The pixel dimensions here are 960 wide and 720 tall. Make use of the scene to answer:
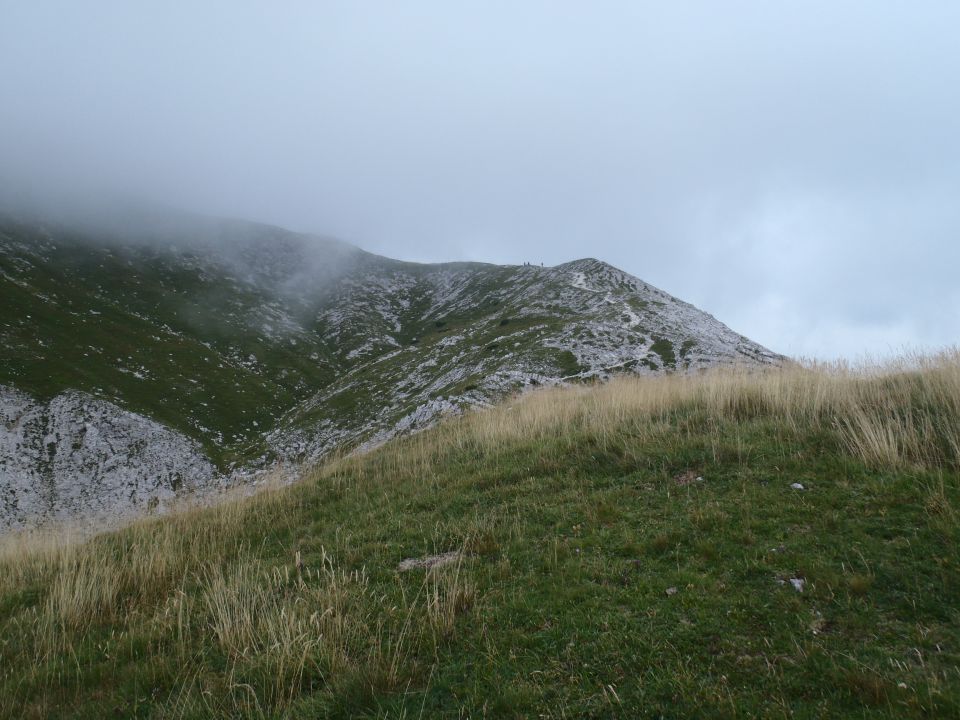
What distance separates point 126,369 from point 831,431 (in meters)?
85.9

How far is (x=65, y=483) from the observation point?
1921 inches

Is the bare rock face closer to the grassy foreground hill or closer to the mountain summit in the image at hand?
the mountain summit

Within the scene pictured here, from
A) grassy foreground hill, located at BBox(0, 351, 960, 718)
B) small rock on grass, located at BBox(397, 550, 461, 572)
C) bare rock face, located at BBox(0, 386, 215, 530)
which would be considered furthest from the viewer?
bare rock face, located at BBox(0, 386, 215, 530)

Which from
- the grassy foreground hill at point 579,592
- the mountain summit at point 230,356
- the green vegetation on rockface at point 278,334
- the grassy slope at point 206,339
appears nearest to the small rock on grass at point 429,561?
the grassy foreground hill at point 579,592

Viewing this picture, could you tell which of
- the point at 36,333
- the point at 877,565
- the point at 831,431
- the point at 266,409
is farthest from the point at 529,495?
the point at 36,333

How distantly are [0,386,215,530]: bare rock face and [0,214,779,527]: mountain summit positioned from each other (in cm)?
17

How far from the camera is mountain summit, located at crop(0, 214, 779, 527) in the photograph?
155ft

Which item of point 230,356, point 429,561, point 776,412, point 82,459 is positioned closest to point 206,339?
point 230,356

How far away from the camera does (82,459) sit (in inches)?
2051

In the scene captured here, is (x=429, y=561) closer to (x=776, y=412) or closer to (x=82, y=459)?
(x=776, y=412)

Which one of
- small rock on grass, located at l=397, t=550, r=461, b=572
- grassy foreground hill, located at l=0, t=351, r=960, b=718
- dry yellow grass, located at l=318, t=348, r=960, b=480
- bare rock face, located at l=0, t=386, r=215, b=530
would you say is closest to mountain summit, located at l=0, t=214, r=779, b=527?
bare rock face, located at l=0, t=386, r=215, b=530

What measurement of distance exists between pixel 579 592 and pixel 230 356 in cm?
9833

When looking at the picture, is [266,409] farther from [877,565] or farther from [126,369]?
[877,565]

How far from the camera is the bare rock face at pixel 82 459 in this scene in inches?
1841
